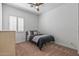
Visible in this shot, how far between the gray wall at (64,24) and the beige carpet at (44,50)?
102 mm

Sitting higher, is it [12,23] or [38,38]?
[12,23]

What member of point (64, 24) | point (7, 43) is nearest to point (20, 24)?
point (7, 43)

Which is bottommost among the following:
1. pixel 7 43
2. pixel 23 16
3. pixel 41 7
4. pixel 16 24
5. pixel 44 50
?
pixel 44 50

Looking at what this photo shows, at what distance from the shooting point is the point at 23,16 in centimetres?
136

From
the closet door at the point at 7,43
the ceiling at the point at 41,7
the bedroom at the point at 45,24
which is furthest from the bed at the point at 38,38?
the ceiling at the point at 41,7

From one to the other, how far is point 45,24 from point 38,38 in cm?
31

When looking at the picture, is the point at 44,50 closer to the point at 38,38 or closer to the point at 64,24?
the point at 38,38

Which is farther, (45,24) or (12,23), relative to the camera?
(45,24)

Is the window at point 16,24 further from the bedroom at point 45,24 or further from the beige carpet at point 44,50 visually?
the beige carpet at point 44,50

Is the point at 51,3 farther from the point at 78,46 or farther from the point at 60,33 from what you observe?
the point at 78,46

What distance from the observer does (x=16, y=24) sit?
134cm

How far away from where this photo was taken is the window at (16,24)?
130 centimetres

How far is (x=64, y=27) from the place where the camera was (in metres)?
1.31

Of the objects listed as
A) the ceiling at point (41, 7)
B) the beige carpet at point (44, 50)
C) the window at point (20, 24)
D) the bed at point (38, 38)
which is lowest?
the beige carpet at point (44, 50)
